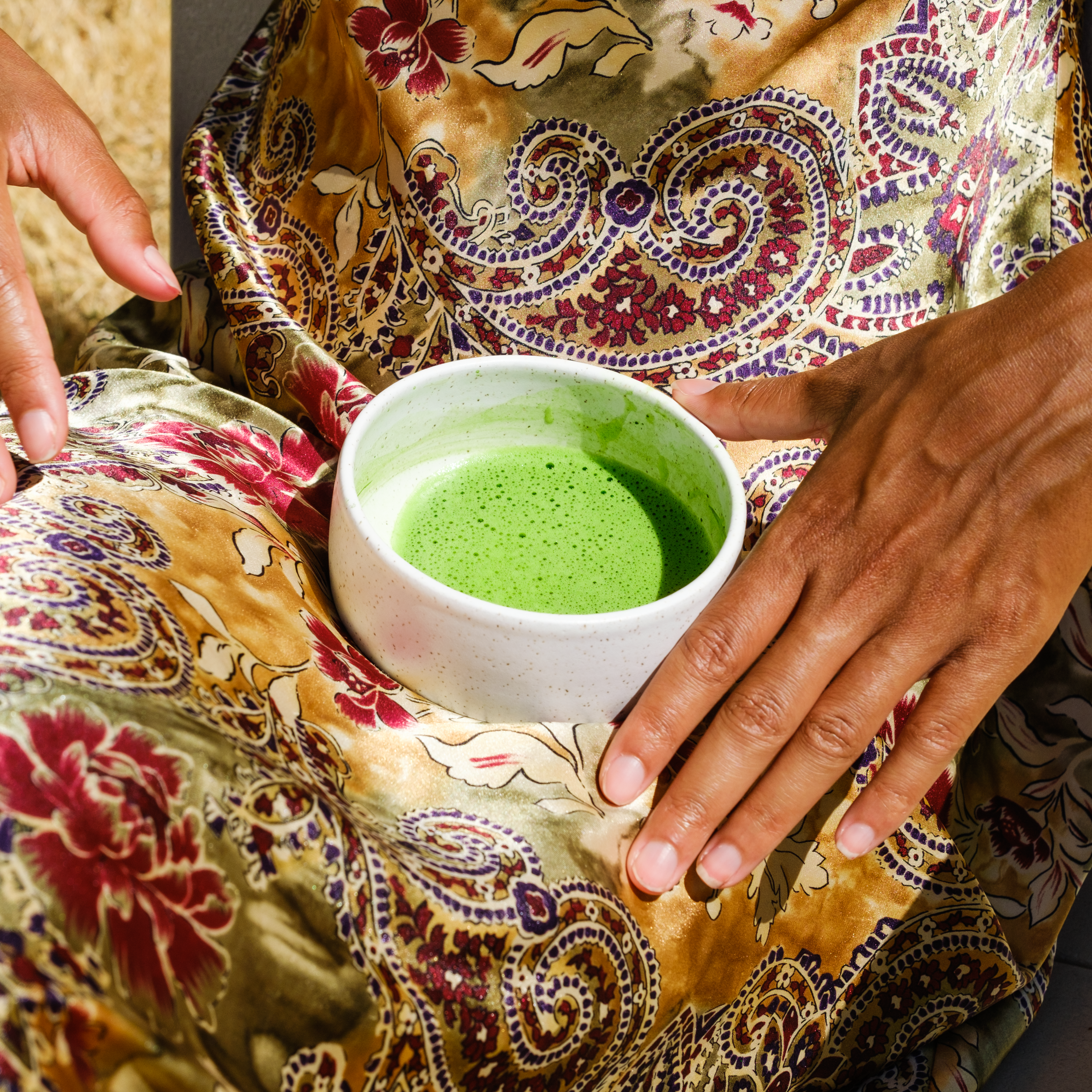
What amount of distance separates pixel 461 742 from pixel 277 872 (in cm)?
17

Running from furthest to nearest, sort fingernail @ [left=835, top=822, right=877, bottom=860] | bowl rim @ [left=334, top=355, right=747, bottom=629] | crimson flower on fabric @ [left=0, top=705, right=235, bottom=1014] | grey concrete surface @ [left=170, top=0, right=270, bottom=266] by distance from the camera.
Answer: grey concrete surface @ [left=170, top=0, right=270, bottom=266], fingernail @ [left=835, top=822, right=877, bottom=860], bowl rim @ [left=334, top=355, right=747, bottom=629], crimson flower on fabric @ [left=0, top=705, right=235, bottom=1014]

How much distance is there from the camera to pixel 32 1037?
1.37 ft

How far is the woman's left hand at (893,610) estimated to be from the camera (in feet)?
2.17

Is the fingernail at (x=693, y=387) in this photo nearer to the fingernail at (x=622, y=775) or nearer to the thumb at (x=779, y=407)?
the thumb at (x=779, y=407)

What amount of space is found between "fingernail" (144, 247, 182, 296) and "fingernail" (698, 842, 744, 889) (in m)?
0.56

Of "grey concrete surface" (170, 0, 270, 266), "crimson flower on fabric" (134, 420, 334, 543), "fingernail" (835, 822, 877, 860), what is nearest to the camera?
"fingernail" (835, 822, 877, 860)

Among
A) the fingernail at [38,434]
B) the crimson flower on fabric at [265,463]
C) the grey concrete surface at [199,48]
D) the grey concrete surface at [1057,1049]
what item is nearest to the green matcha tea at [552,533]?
the crimson flower on fabric at [265,463]

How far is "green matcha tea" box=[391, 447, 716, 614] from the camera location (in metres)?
0.70

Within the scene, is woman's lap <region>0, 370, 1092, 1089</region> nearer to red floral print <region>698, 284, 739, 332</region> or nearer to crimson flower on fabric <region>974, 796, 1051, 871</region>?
crimson flower on fabric <region>974, 796, 1051, 871</region>

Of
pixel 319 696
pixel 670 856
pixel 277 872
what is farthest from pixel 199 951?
pixel 670 856

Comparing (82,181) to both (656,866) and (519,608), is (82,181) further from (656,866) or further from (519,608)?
(656,866)

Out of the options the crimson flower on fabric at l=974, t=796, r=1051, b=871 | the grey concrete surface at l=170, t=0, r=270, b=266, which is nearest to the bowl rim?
the crimson flower on fabric at l=974, t=796, r=1051, b=871

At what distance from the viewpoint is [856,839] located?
0.69 m

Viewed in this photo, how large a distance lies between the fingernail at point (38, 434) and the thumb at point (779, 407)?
1.52 feet
